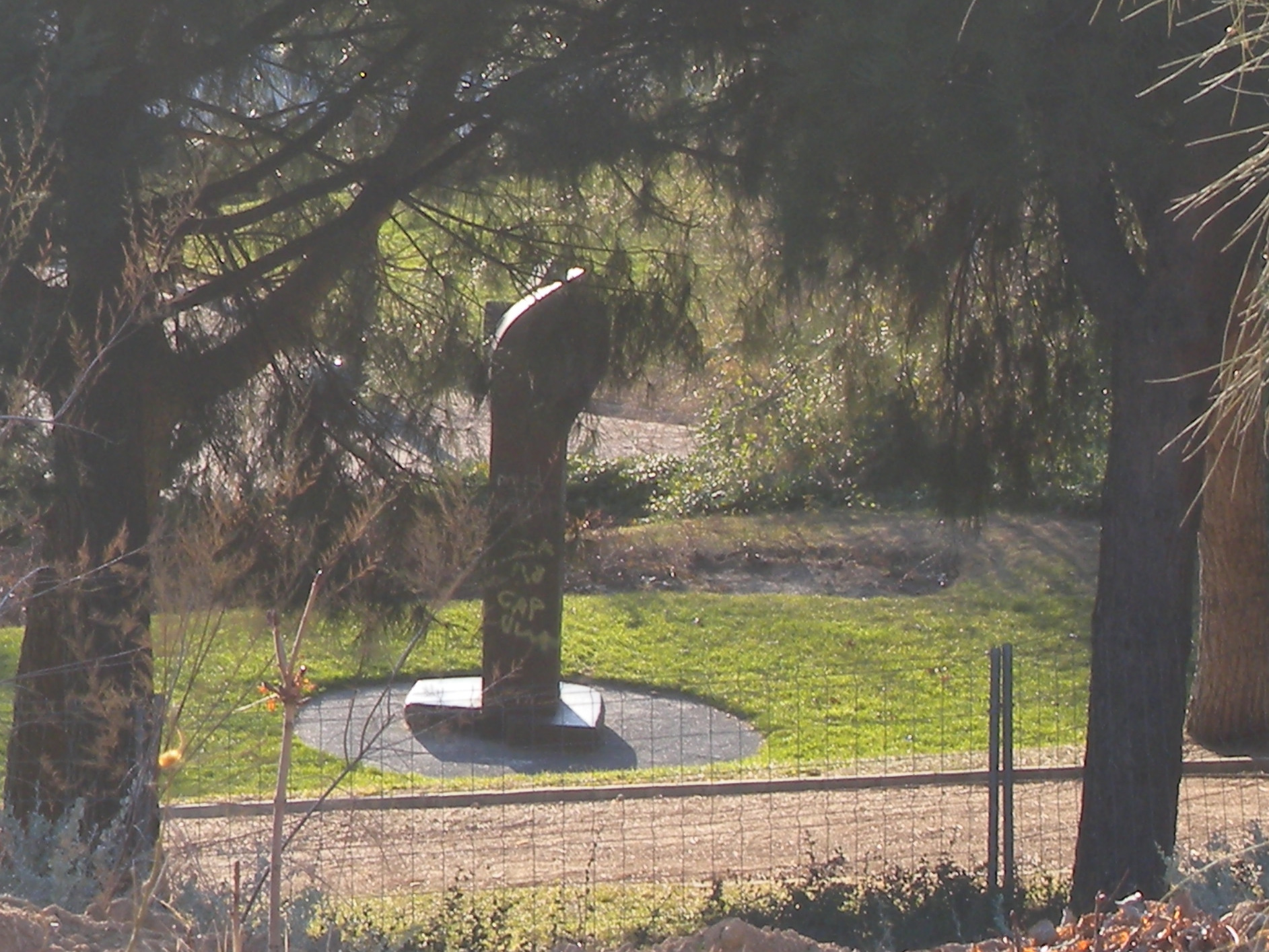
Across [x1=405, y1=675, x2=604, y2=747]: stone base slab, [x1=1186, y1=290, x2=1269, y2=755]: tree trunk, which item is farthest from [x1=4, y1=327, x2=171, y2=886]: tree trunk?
[x1=1186, y1=290, x2=1269, y2=755]: tree trunk

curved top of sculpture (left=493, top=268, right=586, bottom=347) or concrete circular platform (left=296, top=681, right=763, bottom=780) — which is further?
concrete circular platform (left=296, top=681, right=763, bottom=780)

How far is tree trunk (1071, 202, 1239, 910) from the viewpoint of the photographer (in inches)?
241

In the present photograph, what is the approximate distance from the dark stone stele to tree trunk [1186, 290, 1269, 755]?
4.43 metres

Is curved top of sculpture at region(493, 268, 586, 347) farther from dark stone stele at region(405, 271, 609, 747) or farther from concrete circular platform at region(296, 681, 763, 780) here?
concrete circular platform at region(296, 681, 763, 780)

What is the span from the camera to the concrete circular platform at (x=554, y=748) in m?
10.3

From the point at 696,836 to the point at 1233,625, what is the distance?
4.85m

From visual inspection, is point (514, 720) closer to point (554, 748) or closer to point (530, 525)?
point (554, 748)

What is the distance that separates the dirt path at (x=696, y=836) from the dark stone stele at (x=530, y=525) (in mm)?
702

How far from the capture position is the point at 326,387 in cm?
677

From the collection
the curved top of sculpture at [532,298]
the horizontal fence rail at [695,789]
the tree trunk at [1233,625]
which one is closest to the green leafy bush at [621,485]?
the tree trunk at [1233,625]

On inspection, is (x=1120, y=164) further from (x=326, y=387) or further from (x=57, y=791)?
(x=57, y=791)

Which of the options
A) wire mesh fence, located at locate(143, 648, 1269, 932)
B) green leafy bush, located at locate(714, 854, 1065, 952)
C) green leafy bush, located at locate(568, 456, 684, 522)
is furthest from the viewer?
green leafy bush, located at locate(568, 456, 684, 522)

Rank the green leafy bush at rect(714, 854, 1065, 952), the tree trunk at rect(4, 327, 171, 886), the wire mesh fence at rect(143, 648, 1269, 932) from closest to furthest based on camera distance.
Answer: the tree trunk at rect(4, 327, 171, 886) < the green leafy bush at rect(714, 854, 1065, 952) < the wire mesh fence at rect(143, 648, 1269, 932)

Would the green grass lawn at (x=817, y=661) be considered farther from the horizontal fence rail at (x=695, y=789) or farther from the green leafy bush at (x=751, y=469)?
the green leafy bush at (x=751, y=469)
